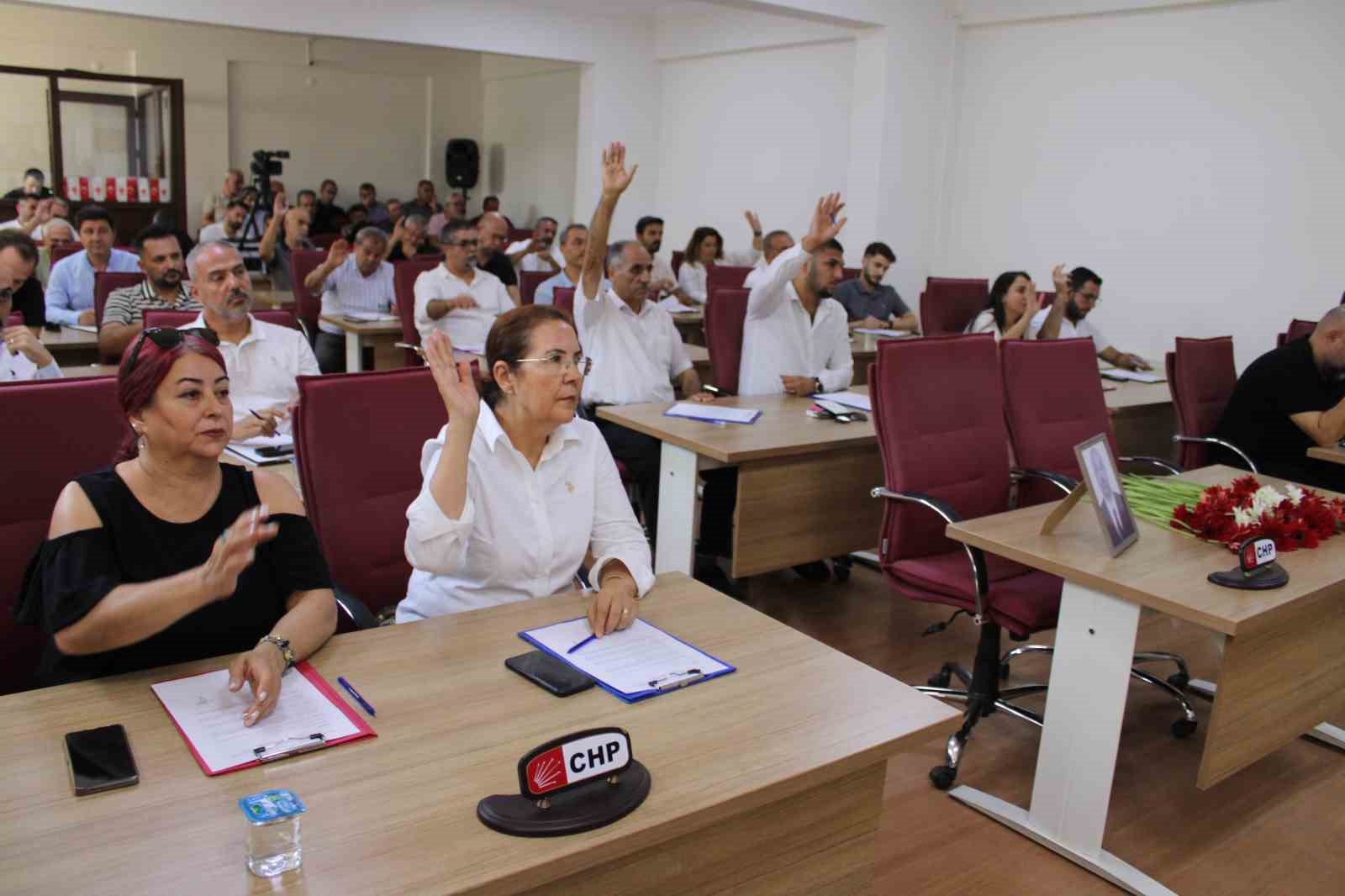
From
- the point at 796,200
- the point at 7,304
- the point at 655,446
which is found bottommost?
the point at 655,446

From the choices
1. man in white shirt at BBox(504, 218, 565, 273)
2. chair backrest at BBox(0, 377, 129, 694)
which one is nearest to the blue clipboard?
chair backrest at BBox(0, 377, 129, 694)

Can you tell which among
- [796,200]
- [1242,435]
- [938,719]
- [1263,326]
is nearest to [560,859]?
[938,719]

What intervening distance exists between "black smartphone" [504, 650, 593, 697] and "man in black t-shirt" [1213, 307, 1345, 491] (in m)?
3.24

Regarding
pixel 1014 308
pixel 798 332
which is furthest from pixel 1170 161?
pixel 798 332

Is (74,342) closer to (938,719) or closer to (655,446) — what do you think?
(655,446)

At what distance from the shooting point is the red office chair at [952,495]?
292 cm

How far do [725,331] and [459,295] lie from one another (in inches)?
72.1

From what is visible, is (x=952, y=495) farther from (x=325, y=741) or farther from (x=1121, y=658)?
(x=325, y=741)

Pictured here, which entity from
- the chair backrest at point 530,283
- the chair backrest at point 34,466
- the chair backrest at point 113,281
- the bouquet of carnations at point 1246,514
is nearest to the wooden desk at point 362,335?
the chair backrest at point 530,283

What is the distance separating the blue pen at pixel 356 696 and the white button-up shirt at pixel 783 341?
9.93 feet

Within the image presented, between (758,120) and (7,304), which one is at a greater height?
(758,120)

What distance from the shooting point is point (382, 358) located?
6.04 m

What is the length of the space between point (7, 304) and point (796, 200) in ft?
23.3

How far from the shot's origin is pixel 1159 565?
8.10 ft
